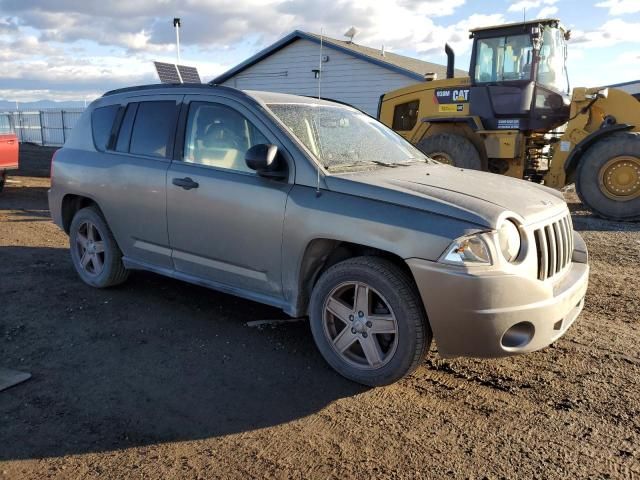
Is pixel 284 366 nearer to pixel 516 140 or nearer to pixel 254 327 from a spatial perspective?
pixel 254 327

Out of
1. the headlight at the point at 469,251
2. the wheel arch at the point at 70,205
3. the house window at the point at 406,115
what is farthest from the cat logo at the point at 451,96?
the headlight at the point at 469,251

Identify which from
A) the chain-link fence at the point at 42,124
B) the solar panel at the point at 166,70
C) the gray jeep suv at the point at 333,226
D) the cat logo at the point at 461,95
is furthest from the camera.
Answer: the chain-link fence at the point at 42,124

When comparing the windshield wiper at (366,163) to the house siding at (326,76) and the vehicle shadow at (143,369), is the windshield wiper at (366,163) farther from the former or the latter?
the house siding at (326,76)

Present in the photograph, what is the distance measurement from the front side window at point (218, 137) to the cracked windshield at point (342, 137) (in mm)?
282

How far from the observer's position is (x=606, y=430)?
308 cm

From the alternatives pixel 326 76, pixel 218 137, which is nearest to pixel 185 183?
pixel 218 137

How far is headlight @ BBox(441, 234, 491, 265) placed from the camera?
3.15m

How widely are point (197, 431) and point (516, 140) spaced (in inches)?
343

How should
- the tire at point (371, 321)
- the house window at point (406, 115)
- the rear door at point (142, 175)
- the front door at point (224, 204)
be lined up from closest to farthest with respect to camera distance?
1. the tire at point (371, 321)
2. the front door at point (224, 204)
3. the rear door at point (142, 175)
4. the house window at point (406, 115)

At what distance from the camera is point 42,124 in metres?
30.5

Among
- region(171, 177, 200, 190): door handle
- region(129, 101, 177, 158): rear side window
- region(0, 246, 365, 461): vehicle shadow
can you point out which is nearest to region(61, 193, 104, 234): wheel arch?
region(0, 246, 365, 461): vehicle shadow

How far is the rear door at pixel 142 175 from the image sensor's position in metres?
4.70

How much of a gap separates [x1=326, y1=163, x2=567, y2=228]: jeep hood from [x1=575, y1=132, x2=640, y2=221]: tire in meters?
6.00

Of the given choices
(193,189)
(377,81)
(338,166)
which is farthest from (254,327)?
(377,81)
